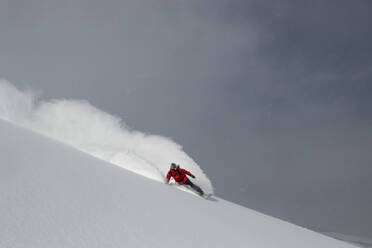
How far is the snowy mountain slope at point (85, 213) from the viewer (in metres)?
3.43

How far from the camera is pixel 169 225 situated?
5.51 meters

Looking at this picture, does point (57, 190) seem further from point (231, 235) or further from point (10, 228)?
point (231, 235)

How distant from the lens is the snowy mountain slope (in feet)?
11.3

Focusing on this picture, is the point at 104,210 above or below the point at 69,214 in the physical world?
above

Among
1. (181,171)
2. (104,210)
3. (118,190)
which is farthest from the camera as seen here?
(181,171)

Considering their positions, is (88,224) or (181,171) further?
(181,171)

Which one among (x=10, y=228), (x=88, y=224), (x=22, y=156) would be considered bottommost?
(x=10, y=228)

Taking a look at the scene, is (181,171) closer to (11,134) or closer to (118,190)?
(118,190)

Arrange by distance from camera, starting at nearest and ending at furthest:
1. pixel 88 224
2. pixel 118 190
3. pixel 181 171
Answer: pixel 88 224 → pixel 118 190 → pixel 181 171

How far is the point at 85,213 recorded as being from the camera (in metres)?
4.40

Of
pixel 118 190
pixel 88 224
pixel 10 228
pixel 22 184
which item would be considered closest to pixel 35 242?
pixel 10 228

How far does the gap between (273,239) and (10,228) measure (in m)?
7.06

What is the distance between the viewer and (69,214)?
410cm

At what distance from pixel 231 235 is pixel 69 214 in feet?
13.1
